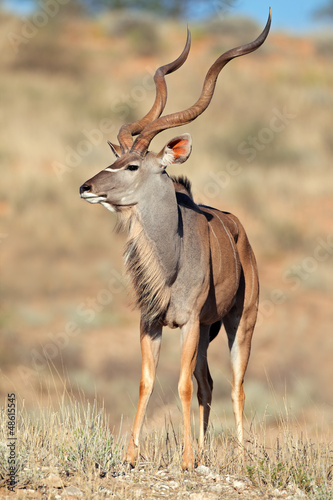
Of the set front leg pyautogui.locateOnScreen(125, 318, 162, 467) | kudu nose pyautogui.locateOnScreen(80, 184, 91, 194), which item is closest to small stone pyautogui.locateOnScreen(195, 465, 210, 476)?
front leg pyautogui.locateOnScreen(125, 318, 162, 467)

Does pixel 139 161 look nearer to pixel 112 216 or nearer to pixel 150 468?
pixel 150 468

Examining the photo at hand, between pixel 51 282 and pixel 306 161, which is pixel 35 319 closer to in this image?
pixel 51 282

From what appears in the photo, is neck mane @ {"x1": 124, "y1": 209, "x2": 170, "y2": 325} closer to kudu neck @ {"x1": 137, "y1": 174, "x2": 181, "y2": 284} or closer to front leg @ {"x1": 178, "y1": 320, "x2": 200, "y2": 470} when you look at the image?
Answer: kudu neck @ {"x1": 137, "y1": 174, "x2": 181, "y2": 284}

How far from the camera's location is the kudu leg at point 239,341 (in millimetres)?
6715

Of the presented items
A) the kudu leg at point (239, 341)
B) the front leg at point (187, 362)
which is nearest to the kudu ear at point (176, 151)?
the front leg at point (187, 362)

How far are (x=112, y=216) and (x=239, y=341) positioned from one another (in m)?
11.6

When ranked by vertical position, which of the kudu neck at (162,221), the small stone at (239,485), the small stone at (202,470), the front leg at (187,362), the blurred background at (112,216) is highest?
the blurred background at (112,216)

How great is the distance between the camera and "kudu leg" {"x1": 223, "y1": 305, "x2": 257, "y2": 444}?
671 centimetres

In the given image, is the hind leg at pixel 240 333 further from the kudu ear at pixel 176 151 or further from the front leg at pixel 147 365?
the kudu ear at pixel 176 151

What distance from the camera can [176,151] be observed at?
5.66 m

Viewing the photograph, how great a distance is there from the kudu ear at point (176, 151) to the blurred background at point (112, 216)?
942 millimetres

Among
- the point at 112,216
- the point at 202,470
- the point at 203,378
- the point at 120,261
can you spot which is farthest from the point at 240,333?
the point at 112,216

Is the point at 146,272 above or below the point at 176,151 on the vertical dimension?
below

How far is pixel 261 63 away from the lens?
3111 cm
